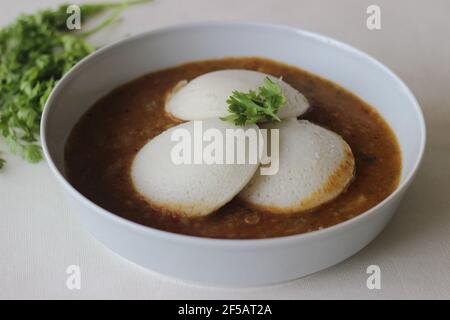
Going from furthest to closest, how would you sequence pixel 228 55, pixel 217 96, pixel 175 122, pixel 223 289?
1. pixel 228 55
2. pixel 175 122
3. pixel 217 96
4. pixel 223 289

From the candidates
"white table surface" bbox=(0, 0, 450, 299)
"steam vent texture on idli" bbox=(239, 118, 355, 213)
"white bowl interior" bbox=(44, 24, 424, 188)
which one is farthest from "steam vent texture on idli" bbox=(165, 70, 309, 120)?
"white table surface" bbox=(0, 0, 450, 299)

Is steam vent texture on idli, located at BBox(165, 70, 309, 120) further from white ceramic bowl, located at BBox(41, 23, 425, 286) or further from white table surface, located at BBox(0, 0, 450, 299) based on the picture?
white table surface, located at BBox(0, 0, 450, 299)

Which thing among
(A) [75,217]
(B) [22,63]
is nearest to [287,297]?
(A) [75,217]

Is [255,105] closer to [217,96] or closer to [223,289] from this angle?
[217,96]

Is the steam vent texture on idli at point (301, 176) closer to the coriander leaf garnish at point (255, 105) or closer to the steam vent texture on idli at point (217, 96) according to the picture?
the coriander leaf garnish at point (255, 105)

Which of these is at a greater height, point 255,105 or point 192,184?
point 255,105

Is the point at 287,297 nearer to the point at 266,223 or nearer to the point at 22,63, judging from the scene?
→ the point at 266,223

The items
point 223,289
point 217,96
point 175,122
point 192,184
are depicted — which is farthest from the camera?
point 175,122

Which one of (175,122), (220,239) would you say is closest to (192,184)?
(220,239)
